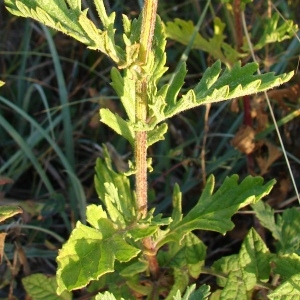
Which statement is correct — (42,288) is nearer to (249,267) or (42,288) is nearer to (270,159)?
(249,267)

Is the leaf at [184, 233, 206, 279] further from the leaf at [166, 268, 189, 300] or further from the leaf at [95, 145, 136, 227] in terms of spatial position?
the leaf at [95, 145, 136, 227]

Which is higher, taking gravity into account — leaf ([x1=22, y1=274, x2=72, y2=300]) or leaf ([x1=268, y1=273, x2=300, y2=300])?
Result: leaf ([x1=22, y1=274, x2=72, y2=300])

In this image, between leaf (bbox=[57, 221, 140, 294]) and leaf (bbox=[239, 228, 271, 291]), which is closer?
leaf (bbox=[57, 221, 140, 294])

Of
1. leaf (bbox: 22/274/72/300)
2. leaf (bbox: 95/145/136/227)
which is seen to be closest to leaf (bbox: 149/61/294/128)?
leaf (bbox: 95/145/136/227)

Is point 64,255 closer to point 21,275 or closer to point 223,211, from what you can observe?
point 223,211

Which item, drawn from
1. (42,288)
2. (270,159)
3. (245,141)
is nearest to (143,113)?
(42,288)

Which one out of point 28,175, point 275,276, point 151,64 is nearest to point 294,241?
point 275,276
